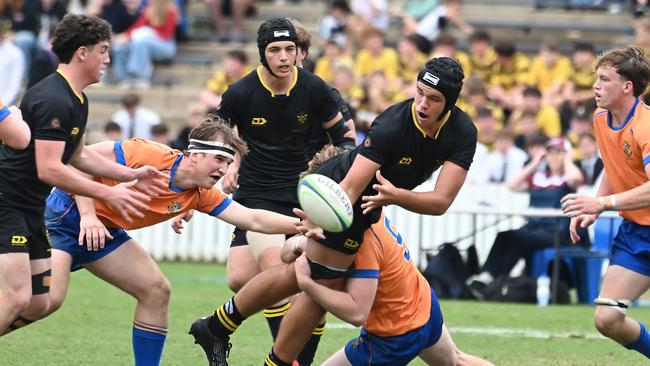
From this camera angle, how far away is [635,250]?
774 centimetres

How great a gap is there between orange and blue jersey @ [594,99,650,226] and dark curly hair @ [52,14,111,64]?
315cm

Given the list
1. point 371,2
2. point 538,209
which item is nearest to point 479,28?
point 371,2

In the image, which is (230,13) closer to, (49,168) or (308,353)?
(308,353)

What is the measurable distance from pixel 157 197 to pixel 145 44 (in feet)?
39.8

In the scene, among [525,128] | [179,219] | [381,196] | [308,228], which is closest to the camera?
[381,196]

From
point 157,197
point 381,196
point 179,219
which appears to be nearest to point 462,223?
point 179,219

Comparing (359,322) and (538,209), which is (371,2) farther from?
(359,322)

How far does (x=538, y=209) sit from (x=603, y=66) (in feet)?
17.9

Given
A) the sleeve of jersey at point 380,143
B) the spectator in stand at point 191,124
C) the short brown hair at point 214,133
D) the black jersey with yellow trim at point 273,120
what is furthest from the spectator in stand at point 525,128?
Result: the sleeve of jersey at point 380,143

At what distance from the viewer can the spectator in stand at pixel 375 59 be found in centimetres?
1694

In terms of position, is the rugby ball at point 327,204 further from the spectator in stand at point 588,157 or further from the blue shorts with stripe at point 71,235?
the spectator in stand at point 588,157

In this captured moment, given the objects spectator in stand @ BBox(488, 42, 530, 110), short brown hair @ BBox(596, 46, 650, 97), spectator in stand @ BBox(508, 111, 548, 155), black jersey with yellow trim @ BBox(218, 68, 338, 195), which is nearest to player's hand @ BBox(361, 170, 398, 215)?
short brown hair @ BBox(596, 46, 650, 97)

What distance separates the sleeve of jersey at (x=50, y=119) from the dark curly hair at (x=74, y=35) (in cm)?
36

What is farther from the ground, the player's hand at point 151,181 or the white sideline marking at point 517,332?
the player's hand at point 151,181
